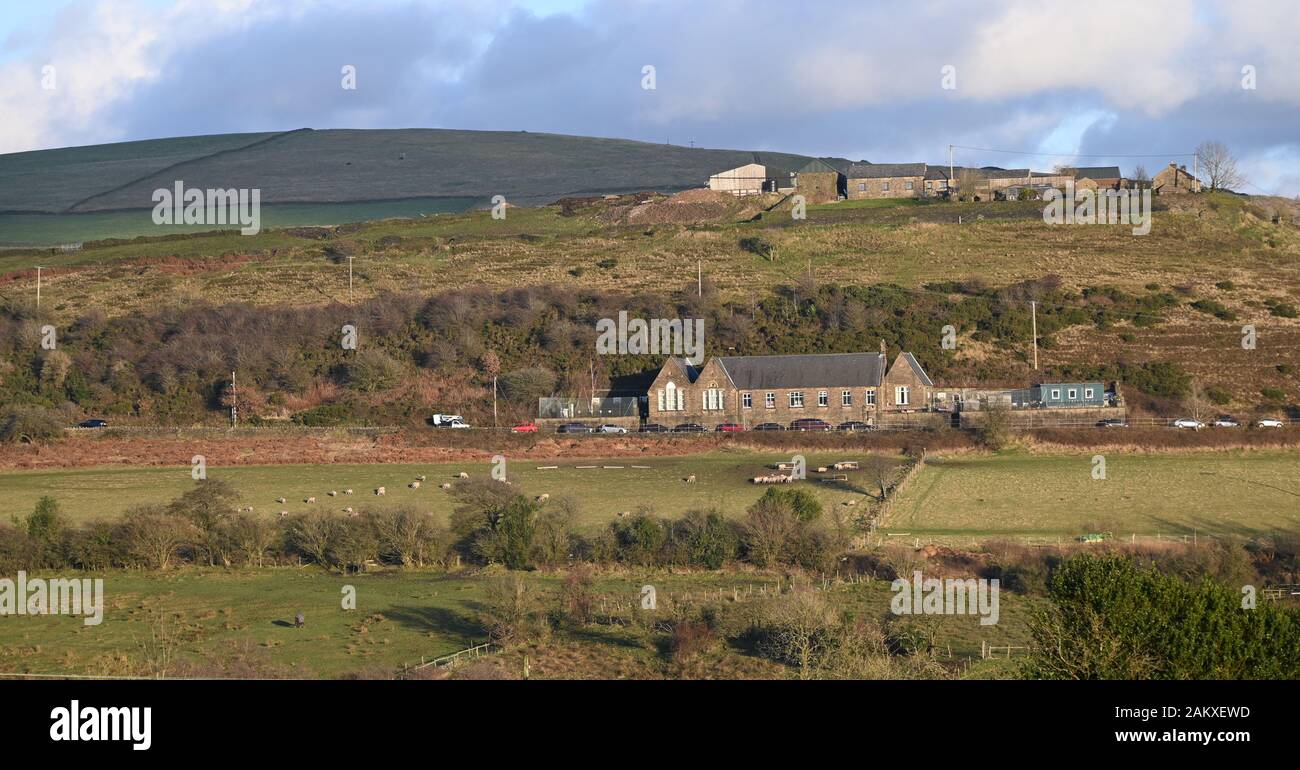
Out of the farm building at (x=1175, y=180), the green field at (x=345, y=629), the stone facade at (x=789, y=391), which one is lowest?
the green field at (x=345, y=629)

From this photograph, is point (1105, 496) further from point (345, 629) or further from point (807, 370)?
point (345, 629)

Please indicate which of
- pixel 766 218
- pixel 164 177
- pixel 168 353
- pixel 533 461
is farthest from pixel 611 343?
pixel 164 177

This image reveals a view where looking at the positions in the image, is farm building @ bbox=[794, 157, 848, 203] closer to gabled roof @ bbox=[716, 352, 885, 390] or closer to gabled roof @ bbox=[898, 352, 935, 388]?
gabled roof @ bbox=[716, 352, 885, 390]

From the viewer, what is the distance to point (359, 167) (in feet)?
391

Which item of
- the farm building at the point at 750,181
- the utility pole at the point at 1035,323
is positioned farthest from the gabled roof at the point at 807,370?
the farm building at the point at 750,181

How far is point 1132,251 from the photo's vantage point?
82562mm

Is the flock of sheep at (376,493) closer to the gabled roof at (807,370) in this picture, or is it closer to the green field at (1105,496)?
the green field at (1105,496)

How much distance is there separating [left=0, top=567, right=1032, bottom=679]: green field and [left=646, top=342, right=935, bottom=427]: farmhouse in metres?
23.7

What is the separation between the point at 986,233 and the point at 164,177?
227 feet

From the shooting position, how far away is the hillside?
367ft

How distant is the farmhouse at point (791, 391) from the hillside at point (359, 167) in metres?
49.4

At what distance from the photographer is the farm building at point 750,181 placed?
10769 centimetres

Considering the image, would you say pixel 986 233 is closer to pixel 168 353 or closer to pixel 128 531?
pixel 168 353
